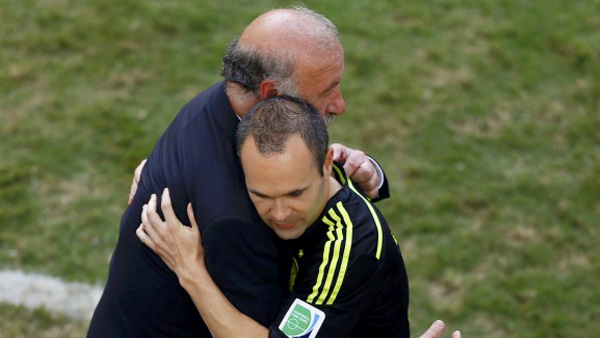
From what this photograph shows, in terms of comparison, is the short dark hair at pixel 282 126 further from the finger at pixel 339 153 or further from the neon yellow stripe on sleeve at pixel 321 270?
the finger at pixel 339 153

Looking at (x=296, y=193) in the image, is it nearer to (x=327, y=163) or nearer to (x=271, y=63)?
(x=327, y=163)

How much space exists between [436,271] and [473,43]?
10.1 feet

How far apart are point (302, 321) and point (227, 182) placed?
61cm

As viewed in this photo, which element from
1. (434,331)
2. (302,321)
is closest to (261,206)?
(302,321)

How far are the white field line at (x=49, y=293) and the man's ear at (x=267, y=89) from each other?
3.19 m

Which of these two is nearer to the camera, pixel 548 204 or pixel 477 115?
pixel 548 204

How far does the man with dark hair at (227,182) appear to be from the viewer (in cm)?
348

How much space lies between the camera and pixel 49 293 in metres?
6.43

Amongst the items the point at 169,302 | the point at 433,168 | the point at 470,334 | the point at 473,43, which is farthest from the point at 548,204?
the point at 169,302

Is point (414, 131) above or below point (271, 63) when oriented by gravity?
below

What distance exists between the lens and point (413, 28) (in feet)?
29.7

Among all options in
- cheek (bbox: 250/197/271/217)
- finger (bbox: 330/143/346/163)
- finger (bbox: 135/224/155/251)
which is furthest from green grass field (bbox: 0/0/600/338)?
cheek (bbox: 250/197/271/217)

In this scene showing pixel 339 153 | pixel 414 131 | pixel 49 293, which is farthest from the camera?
pixel 414 131

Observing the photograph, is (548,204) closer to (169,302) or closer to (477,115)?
(477,115)
